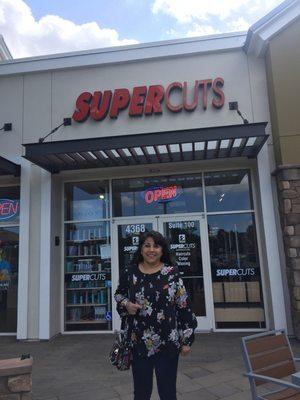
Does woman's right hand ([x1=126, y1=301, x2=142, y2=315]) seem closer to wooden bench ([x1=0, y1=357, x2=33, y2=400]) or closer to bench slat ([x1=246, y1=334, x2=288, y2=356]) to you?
bench slat ([x1=246, y1=334, x2=288, y2=356])

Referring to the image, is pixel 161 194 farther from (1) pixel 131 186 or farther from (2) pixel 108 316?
(2) pixel 108 316

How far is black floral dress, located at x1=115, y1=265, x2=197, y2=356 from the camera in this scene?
10.0 feet

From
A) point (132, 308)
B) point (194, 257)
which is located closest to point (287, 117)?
point (194, 257)

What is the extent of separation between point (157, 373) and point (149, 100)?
621cm

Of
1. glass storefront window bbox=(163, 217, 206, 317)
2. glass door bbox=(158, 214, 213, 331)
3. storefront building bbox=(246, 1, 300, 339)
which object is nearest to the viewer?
storefront building bbox=(246, 1, 300, 339)

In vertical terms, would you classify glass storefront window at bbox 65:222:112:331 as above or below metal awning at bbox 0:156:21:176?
below

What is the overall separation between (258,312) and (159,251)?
5.43 meters

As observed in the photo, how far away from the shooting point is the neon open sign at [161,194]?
28.1 feet

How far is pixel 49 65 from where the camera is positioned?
8.69m

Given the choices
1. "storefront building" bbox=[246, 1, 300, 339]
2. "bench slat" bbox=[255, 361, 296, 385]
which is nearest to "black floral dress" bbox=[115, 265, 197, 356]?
"bench slat" bbox=[255, 361, 296, 385]

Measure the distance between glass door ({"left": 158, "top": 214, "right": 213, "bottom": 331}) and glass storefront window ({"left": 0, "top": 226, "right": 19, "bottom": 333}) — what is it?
3.28 metres

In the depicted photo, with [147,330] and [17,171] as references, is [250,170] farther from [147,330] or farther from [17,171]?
[147,330]

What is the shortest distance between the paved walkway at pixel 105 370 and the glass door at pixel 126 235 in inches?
64.7

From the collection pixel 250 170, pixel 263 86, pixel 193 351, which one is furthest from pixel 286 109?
pixel 193 351
